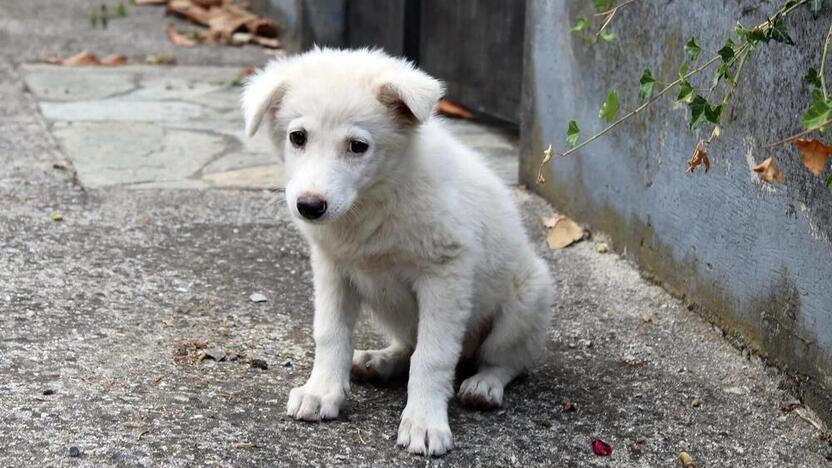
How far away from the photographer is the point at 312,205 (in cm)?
278

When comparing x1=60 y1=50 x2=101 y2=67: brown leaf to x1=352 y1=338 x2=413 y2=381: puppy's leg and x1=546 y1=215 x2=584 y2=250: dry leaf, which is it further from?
x1=352 y1=338 x2=413 y2=381: puppy's leg

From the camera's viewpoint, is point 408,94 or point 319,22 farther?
point 319,22

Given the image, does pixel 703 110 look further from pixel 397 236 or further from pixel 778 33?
pixel 397 236

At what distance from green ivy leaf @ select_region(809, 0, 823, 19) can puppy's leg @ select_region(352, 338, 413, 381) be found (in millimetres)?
1510

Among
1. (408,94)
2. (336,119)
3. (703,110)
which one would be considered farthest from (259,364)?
(703,110)

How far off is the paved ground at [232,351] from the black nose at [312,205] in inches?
23.1

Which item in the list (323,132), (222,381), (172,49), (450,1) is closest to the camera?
(323,132)

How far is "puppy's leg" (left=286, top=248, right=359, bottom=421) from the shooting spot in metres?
3.01

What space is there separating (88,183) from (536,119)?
6.88ft

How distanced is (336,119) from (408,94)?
199 mm

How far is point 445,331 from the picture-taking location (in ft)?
9.95

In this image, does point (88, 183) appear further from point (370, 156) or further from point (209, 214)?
point (370, 156)

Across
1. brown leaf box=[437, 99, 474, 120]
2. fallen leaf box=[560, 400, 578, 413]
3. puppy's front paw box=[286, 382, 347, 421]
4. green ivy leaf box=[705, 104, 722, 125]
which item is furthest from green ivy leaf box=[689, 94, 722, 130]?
brown leaf box=[437, 99, 474, 120]

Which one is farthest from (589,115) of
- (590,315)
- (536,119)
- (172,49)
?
(172,49)
